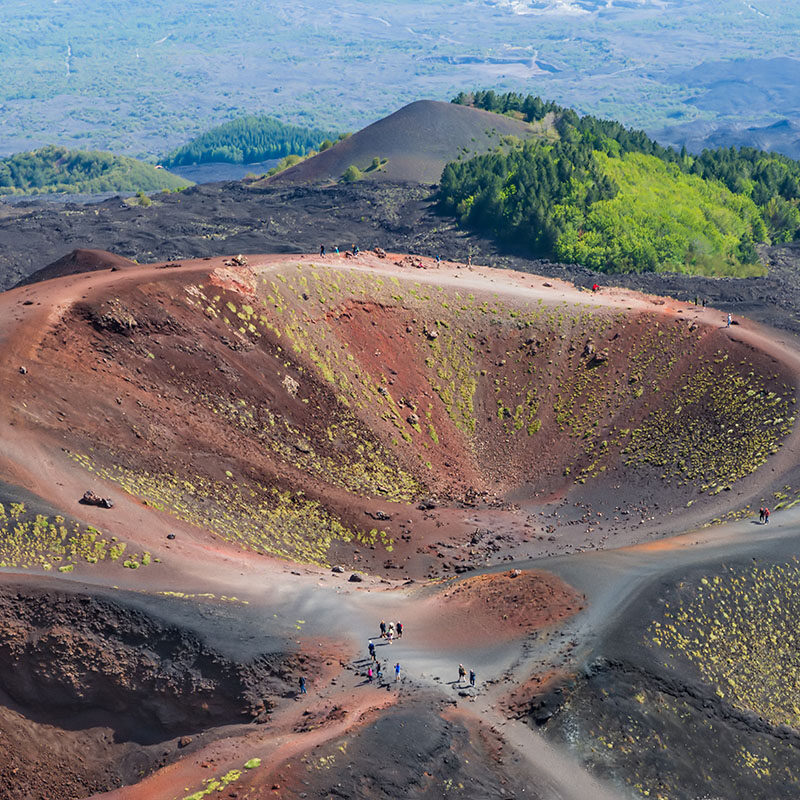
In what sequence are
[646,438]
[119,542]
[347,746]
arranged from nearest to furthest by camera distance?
[347,746], [119,542], [646,438]

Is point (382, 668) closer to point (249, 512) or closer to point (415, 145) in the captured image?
point (249, 512)

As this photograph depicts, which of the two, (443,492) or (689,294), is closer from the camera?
(443,492)

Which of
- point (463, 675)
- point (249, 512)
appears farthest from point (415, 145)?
point (463, 675)

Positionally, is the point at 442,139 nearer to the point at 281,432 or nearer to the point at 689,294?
the point at 689,294

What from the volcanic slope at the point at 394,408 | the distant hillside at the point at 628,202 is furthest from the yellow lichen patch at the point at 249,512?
the distant hillside at the point at 628,202

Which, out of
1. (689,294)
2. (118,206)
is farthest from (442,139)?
(689,294)

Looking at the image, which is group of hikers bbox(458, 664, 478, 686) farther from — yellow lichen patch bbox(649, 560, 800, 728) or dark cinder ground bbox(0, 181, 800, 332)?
dark cinder ground bbox(0, 181, 800, 332)
